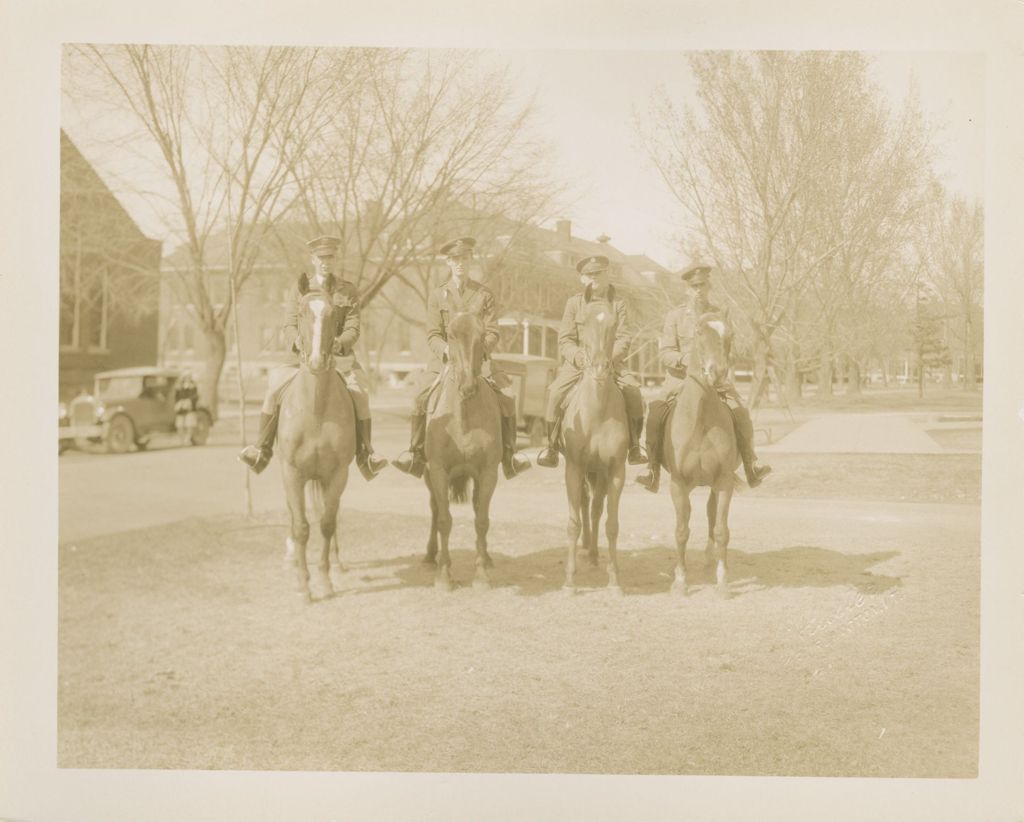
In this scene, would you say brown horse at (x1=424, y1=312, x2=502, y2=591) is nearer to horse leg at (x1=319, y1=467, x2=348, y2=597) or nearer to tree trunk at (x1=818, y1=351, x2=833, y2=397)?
horse leg at (x1=319, y1=467, x2=348, y2=597)

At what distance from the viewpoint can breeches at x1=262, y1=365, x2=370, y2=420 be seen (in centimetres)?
389

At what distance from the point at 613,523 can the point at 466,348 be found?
116 centimetres

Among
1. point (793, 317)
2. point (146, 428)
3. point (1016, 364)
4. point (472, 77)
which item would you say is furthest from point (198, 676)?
point (1016, 364)

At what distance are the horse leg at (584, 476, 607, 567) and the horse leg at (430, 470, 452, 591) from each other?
0.74 metres

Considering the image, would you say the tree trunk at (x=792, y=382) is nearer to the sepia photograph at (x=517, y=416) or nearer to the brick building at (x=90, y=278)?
the sepia photograph at (x=517, y=416)

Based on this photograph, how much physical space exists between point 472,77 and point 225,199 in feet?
4.77

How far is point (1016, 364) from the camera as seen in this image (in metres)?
3.85

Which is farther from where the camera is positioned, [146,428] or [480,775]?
[146,428]

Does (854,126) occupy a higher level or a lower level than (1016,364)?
higher

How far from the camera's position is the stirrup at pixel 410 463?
3984 mm

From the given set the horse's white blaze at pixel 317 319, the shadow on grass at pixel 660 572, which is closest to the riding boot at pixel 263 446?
the horse's white blaze at pixel 317 319

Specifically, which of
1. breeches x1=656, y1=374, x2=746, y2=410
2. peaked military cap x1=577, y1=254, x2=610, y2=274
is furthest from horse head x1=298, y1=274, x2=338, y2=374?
breeches x1=656, y1=374, x2=746, y2=410

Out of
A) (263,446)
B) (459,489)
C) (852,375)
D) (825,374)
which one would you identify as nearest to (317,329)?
(263,446)

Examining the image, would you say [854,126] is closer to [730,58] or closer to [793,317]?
[730,58]
